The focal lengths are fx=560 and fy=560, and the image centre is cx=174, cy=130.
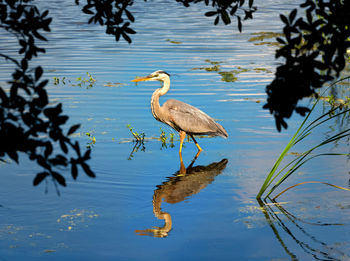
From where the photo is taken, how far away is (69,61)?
52.1 feet

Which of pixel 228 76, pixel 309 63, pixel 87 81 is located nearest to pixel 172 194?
pixel 309 63

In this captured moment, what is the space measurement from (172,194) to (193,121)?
7.31ft

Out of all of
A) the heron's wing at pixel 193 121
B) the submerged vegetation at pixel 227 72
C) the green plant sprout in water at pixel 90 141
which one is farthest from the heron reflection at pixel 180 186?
the submerged vegetation at pixel 227 72

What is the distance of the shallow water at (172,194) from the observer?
558 centimetres

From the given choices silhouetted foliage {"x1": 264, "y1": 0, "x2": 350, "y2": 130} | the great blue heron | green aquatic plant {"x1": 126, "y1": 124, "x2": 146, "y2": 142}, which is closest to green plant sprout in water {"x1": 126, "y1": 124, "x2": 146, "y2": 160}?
green aquatic plant {"x1": 126, "y1": 124, "x2": 146, "y2": 142}

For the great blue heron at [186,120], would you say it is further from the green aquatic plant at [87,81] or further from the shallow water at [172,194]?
the green aquatic plant at [87,81]

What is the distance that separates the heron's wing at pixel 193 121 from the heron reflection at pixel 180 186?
Answer: 64 cm

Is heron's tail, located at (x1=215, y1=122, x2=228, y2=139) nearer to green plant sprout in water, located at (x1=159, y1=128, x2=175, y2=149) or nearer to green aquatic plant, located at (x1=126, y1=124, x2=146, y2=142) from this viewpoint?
green plant sprout in water, located at (x1=159, y1=128, x2=175, y2=149)

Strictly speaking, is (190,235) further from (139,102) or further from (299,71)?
(139,102)

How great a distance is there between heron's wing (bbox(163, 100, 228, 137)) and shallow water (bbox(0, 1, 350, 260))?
0.30 metres

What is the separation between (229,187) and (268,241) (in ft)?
5.44

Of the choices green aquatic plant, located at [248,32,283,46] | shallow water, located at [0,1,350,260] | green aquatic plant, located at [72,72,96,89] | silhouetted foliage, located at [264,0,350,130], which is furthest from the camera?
green aquatic plant, located at [248,32,283,46]

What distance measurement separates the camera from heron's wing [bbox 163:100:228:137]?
9.02m

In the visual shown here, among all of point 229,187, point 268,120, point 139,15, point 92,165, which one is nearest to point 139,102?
point 268,120
